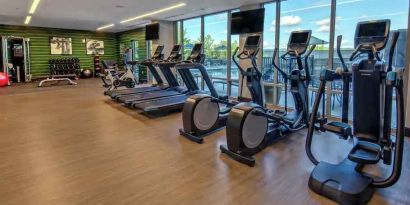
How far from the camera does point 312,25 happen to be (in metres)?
5.95

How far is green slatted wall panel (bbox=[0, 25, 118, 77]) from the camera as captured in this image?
12875 mm

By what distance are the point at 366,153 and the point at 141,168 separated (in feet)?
7.67

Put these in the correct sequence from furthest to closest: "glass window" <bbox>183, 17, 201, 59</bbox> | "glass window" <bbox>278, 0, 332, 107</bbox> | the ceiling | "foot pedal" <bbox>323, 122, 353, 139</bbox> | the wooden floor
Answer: "glass window" <bbox>183, 17, 201, 59</bbox> < the ceiling < "glass window" <bbox>278, 0, 332, 107</bbox> < "foot pedal" <bbox>323, 122, 353, 139</bbox> < the wooden floor

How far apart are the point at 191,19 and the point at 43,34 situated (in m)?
8.32

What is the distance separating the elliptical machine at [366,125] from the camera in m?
2.34

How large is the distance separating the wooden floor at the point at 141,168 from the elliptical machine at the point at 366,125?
16 centimetres

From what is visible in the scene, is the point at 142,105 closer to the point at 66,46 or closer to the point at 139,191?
the point at 139,191

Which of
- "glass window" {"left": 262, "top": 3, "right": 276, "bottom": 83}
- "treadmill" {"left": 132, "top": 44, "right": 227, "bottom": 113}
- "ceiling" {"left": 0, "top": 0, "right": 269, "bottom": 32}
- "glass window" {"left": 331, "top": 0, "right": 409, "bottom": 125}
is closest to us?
"glass window" {"left": 331, "top": 0, "right": 409, "bottom": 125}

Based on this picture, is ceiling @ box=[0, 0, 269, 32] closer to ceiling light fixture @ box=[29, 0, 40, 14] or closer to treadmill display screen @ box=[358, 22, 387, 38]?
ceiling light fixture @ box=[29, 0, 40, 14]

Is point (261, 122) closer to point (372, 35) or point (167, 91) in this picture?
point (372, 35)

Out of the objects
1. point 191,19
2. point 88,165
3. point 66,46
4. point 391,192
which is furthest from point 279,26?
point 66,46

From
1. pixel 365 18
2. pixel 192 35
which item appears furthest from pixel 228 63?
pixel 365 18

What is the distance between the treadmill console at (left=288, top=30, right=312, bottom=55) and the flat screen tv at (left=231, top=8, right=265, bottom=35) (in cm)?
254

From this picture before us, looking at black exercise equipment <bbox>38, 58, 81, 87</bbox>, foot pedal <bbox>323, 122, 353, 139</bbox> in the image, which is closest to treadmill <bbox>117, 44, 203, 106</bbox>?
foot pedal <bbox>323, 122, 353, 139</bbox>
